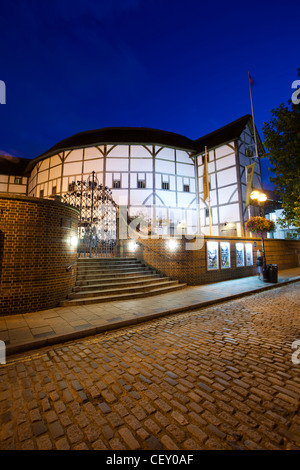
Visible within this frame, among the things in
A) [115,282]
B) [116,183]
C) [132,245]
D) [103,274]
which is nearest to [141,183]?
[116,183]

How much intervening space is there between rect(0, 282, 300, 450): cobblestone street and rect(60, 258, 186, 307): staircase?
276 centimetres

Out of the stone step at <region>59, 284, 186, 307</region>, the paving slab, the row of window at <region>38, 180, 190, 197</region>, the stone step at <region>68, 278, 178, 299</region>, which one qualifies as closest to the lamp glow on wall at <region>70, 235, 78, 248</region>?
the stone step at <region>68, 278, 178, 299</region>

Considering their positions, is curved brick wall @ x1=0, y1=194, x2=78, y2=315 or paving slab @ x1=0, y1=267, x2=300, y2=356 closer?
paving slab @ x1=0, y1=267, x2=300, y2=356

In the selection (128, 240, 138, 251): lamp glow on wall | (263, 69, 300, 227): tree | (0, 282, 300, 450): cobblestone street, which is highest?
(263, 69, 300, 227): tree

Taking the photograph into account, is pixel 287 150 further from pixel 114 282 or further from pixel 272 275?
pixel 114 282

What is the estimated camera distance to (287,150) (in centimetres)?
1159

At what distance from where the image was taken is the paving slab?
399 centimetres

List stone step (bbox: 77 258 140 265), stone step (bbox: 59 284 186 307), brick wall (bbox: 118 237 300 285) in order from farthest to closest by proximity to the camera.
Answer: brick wall (bbox: 118 237 300 285) < stone step (bbox: 77 258 140 265) < stone step (bbox: 59 284 186 307)

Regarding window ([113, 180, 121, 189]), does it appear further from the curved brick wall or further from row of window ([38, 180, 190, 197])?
the curved brick wall

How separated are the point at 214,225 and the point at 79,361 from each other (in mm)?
18502

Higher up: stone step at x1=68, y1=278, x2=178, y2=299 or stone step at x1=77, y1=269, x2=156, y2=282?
stone step at x1=77, y1=269, x2=156, y2=282

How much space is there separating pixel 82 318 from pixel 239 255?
1038 cm
